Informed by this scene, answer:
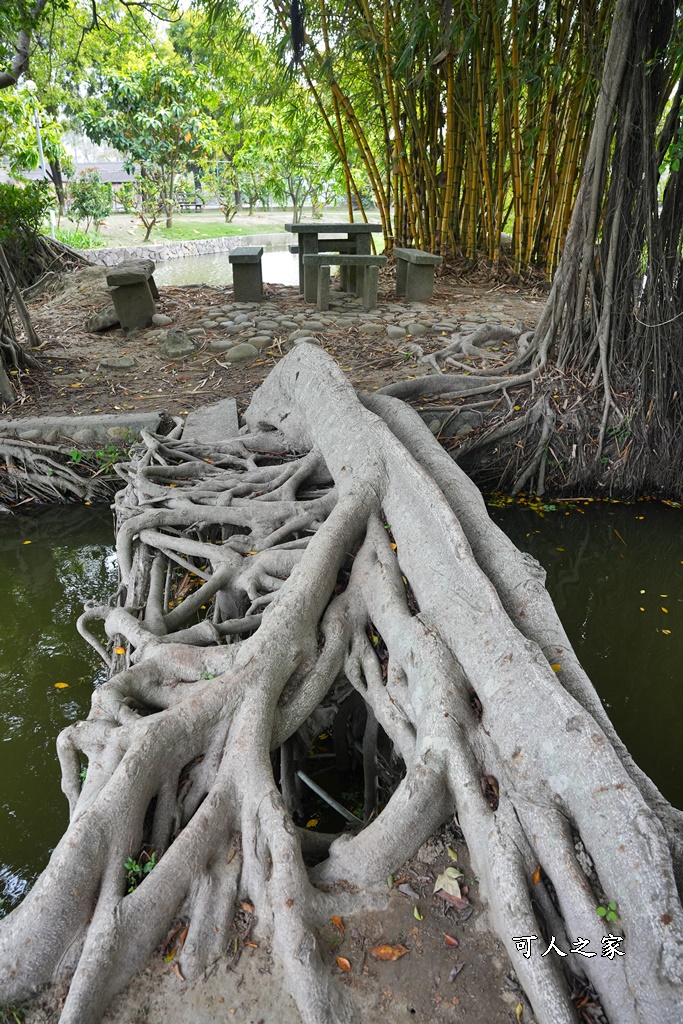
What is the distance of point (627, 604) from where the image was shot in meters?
4.34

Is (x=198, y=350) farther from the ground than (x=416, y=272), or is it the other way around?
(x=416, y=272)

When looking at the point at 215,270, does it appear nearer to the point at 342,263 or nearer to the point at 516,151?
the point at 342,263

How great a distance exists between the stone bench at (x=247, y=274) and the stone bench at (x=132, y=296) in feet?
3.46

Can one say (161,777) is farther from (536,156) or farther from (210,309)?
(536,156)

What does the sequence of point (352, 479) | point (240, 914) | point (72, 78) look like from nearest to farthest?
point (240, 914) → point (352, 479) → point (72, 78)

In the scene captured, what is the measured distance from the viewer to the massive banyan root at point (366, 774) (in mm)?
1573

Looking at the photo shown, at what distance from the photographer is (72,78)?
14.7 m

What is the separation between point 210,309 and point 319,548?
6.22 meters

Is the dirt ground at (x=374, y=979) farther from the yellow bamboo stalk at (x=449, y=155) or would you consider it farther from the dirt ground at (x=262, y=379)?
the yellow bamboo stalk at (x=449, y=155)

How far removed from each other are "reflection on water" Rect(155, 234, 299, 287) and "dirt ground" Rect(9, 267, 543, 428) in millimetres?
2750

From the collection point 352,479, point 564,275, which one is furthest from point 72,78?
point 352,479

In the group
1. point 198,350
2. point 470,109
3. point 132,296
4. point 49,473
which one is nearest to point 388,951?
point 49,473

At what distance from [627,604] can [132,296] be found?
6026 mm

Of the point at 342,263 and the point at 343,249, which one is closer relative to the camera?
the point at 342,263
